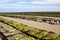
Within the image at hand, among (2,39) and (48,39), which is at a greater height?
(48,39)

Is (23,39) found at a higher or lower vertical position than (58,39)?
lower

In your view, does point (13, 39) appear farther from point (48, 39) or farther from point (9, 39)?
point (48, 39)

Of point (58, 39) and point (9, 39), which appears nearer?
point (58, 39)

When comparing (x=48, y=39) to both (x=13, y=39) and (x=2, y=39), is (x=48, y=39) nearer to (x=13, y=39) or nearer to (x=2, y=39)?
(x=13, y=39)

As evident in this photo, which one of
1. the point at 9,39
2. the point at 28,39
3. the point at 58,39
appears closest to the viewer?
the point at 58,39

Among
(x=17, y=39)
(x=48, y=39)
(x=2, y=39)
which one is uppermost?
(x=48, y=39)

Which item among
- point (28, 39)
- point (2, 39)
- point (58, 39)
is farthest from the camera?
point (2, 39)

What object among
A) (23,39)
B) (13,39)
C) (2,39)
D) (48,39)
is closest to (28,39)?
(23,39)

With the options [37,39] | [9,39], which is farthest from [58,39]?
[9,39]

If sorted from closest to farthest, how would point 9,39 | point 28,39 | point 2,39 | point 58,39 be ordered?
point 58,39, point 28,39, point 9,39, point 2,39
